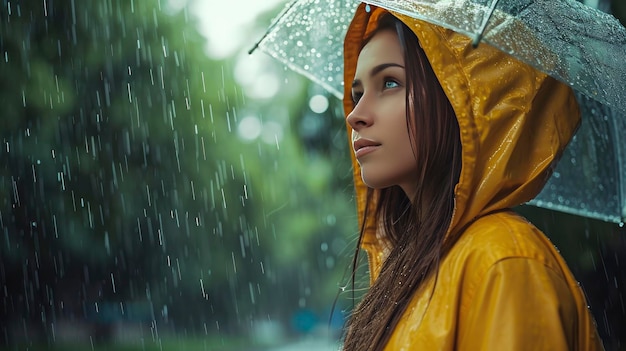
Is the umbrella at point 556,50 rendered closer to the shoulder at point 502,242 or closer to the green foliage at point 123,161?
the shoulder at point 502,242

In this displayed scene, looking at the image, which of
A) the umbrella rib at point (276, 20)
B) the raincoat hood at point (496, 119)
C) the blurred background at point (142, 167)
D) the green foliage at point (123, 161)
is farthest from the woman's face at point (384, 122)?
the green foliage at point (123, 161)

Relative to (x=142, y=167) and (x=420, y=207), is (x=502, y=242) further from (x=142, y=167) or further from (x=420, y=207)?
(x=142, y=167)

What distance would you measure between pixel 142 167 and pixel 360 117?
13.1 m

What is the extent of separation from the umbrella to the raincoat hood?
9 cm

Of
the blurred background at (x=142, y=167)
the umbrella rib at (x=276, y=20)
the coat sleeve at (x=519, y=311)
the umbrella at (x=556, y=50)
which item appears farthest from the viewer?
the blurred background at (x=142, y=167)

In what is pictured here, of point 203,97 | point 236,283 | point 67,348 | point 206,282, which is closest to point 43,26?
point 203,97

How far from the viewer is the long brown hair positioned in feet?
6.36

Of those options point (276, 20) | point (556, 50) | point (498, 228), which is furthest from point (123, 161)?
point (498, 228)

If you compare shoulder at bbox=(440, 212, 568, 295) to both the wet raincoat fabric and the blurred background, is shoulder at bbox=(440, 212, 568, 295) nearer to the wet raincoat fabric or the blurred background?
the wet raincoat fabric

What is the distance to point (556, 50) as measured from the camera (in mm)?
2035

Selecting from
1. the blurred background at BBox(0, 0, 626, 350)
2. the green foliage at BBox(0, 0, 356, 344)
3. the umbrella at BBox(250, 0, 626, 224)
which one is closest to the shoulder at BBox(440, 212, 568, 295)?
the umbrella at BBox(250, 0, 626, 224)

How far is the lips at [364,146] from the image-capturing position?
210 centimetres

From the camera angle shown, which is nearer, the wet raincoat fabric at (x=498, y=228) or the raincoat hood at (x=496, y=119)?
the wet raincoat fabric at (x=498, y=228)

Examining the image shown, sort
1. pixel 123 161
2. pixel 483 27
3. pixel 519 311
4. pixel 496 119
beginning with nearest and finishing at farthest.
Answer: pixel 519 311, pixel 483 27, pixel 496 119, pixel 123 161
